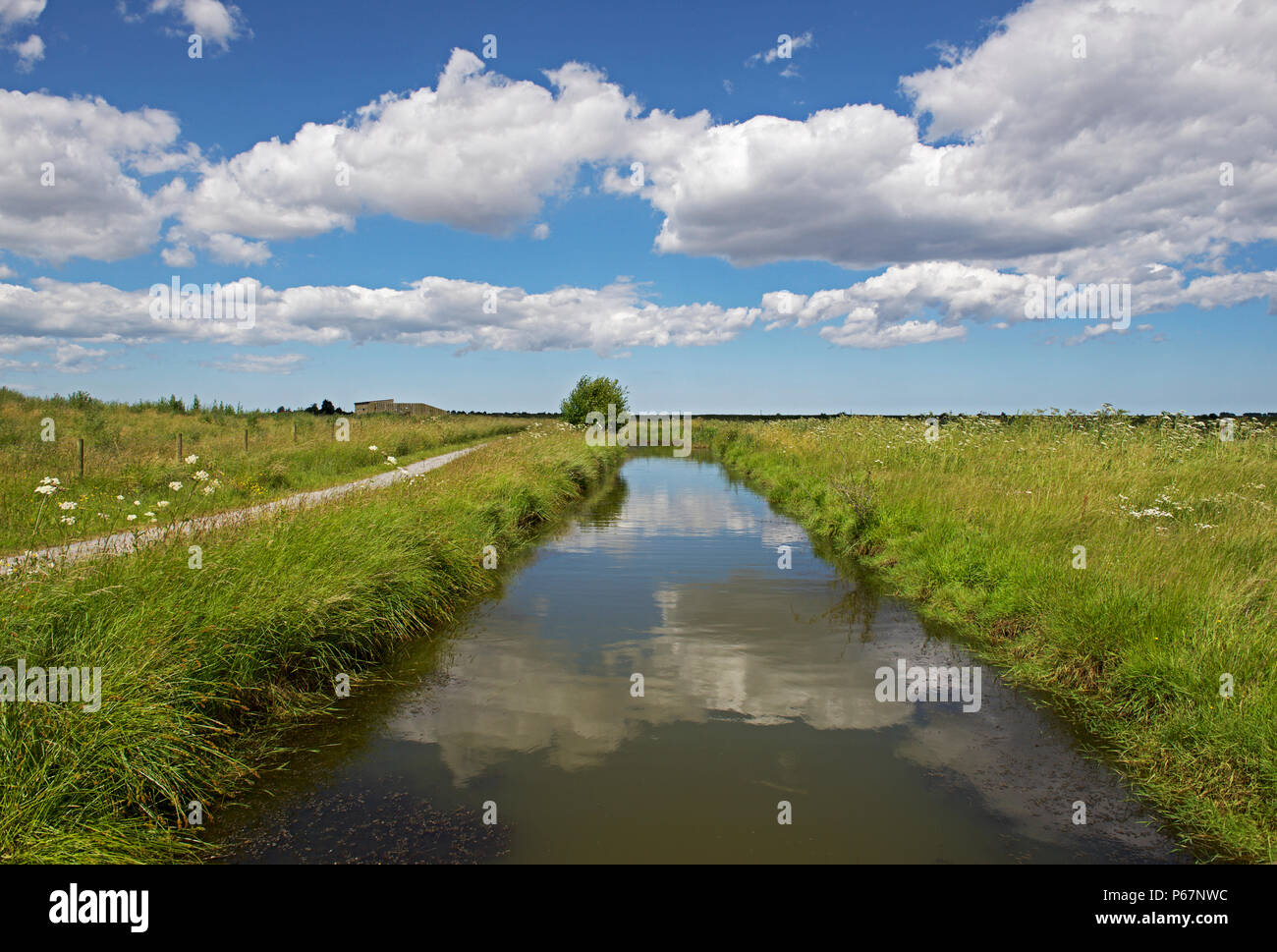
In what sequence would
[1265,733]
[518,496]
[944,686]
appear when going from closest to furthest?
[1265,733] < [944,686] < [518,496]

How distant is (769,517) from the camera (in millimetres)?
19047

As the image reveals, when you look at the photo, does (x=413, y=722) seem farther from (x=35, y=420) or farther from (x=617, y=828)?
(x=35, y=420)

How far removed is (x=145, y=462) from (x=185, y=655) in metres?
13.6

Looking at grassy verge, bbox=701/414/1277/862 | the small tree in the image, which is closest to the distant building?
the small tree

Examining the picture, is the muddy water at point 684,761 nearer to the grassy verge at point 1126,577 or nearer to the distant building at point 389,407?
the grassy verge at point 1126,577

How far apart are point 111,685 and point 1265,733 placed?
6990 millimetres

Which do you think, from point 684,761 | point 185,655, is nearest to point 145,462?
point 185,655

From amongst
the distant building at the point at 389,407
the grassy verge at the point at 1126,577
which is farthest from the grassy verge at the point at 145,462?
the distant building at the point at 389,407

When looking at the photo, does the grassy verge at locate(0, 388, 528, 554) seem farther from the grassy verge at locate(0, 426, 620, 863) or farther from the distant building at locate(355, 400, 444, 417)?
the distant building at locate(355, 400, 444, 417)

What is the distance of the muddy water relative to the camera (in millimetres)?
4422

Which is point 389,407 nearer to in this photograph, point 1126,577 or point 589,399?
point 589,399
